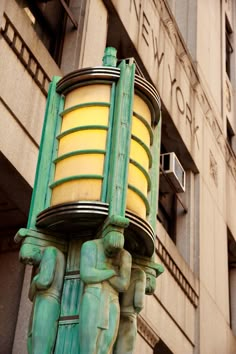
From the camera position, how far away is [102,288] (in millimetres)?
3918

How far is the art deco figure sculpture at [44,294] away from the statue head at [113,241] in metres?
0.34

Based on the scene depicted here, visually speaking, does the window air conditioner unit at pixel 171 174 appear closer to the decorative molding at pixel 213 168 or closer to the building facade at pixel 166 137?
the building facade at pixel 166 137

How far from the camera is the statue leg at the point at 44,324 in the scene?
3.83 meters

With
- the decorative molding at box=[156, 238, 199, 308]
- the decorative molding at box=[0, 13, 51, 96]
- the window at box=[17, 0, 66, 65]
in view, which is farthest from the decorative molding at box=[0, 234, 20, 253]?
the decorative molding at box=[156, 238, 199, 308]

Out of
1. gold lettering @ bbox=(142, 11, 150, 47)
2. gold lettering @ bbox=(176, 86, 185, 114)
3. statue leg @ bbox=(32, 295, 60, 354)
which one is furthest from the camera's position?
gold lettering @ bbox=(176, 86, 185, 114)

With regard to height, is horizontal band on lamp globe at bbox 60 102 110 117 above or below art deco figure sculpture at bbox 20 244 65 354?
above

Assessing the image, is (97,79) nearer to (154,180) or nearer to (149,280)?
(154,180)

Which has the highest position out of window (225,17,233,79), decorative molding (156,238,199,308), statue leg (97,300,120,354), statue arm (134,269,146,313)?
window (225,17,233,79)

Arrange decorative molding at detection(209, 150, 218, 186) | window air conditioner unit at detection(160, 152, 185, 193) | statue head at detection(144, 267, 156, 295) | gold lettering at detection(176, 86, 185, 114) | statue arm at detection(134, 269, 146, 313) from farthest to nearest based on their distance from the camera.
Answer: decorative molding at detection(209, 150, 218, 186)
gold lettering at detection(176, 86, 185, 114)
window air conditioner unit at detection(160, 152, 185, 193)
statue head at detection(144, 267, 156, 295)
statue arm at detection(134, 269, 146, 313)

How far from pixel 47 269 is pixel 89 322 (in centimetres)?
47

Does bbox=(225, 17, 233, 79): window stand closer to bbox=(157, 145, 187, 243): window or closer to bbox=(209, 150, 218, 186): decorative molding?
bbox=(209, 150, 218, 186): decorative molding

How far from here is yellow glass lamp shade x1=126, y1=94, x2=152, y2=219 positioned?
171 inches

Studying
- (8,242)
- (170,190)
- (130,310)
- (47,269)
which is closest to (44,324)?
(47,269)

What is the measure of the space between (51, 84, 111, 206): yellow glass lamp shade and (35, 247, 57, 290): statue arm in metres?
0.35
